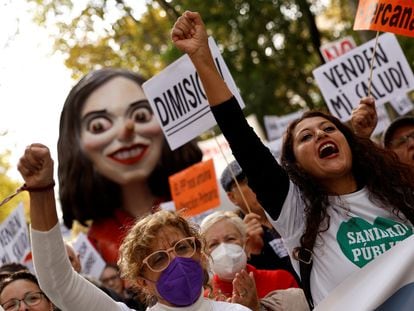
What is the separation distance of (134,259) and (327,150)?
3.07 feet

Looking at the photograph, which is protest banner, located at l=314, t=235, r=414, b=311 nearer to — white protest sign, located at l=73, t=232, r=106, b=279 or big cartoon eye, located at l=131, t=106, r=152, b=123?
white protest sign, located at l=73, t=232, r=106, b=279

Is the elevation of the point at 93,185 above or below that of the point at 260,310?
above

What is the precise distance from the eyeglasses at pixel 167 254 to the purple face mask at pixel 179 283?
31 millimetres

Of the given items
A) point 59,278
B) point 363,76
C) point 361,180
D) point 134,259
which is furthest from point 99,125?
point 59,278

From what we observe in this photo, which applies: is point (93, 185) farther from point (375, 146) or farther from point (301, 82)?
point (301, 82)

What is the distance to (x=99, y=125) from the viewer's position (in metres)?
7.75

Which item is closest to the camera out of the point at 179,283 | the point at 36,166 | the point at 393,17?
the point at 36,166

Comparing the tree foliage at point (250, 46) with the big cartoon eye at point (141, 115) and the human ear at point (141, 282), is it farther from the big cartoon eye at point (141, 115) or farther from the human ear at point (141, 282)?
the human ear at point (141, 282)

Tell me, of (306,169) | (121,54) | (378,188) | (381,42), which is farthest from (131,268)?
(121,54)

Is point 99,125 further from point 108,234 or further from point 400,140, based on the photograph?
point 400,140

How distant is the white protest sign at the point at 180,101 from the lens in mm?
5660

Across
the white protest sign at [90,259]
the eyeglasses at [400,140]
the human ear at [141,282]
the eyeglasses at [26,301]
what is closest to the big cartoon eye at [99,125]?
the white protest sign at [90,259]

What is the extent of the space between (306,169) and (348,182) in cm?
19

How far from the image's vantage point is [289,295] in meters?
4.06
